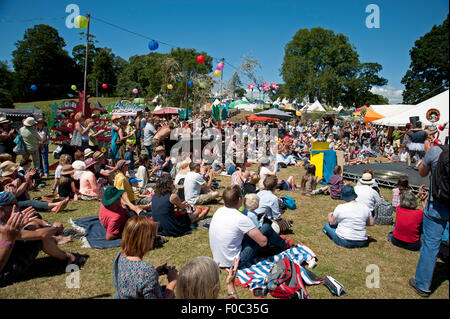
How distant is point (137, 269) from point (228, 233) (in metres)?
1.34

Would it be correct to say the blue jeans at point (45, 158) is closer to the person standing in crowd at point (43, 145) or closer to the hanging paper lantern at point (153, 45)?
the person standing in crowd at point (43, 145)

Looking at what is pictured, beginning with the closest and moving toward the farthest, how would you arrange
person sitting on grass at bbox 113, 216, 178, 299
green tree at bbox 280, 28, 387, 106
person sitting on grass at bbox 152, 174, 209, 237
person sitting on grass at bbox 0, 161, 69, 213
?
person sitting on grass at bbox 113, 216, 178, 299 < person sitting on grass at bbox 152, 174, 209, 237 < person sitting on grass at bbox 0, 161, 69, 213 < green tree at bbox 280, 28, 387, 106

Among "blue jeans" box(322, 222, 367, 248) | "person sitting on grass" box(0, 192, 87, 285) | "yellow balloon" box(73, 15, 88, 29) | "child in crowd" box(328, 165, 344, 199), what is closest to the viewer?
"person sitting on grass" box(0, 192, 87, 285)

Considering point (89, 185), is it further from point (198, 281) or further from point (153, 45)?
point (153, 45)

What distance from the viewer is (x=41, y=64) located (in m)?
29.5

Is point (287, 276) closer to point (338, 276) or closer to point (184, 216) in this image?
point (338, 276)

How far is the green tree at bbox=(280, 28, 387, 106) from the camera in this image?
125 ft

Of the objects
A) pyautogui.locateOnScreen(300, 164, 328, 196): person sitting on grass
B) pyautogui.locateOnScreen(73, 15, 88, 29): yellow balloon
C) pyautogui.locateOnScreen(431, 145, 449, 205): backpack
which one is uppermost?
pyautogui.locateOnScreen(73, 15, 88, 29): yellow balloon

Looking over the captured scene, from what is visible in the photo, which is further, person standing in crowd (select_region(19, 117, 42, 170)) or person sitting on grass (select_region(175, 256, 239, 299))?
person standing in crowd (select_region(19, 117, 42, 170))

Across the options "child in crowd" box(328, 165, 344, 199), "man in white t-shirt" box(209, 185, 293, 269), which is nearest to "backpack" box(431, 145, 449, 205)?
"man in white t-shirt" box(209, 185, 293, 269)

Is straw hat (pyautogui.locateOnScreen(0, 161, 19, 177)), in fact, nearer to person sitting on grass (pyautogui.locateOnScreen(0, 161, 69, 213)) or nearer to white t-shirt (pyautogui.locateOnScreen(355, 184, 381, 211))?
person sitting on grass (pyautogui.locateOnScreen(0, 161, 69, 213))

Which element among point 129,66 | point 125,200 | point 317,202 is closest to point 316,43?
point 129,66

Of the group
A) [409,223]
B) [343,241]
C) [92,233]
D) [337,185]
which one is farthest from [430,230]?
[92,233]

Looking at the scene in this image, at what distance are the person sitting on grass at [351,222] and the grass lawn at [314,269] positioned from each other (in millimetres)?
135
